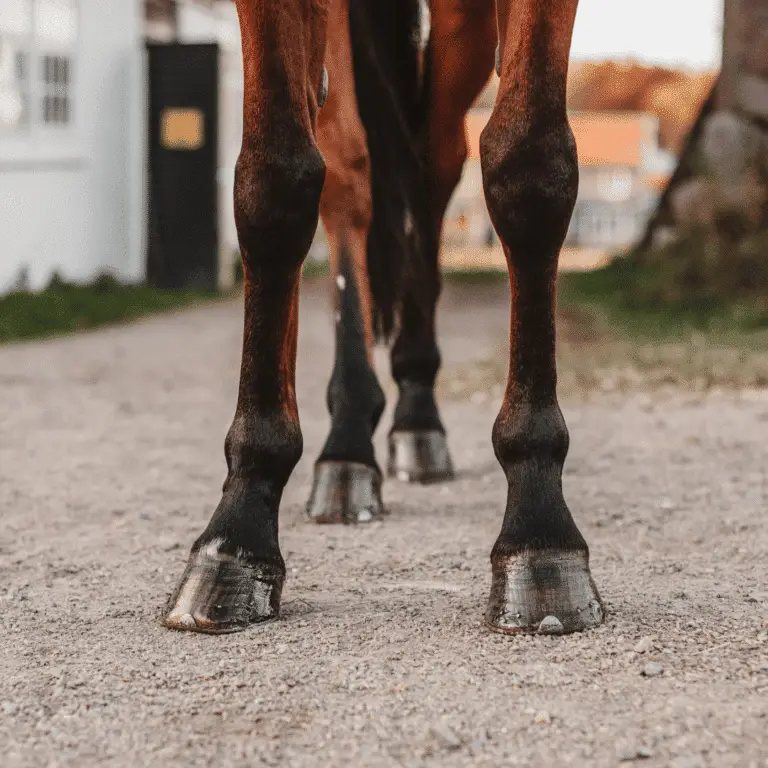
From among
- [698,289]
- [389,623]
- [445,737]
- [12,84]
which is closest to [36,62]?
[12,84]

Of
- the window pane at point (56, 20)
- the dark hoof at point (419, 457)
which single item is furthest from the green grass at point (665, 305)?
the window pane at point (56, 20)

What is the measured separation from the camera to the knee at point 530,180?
2008 mm

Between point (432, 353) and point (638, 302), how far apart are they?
207 inches

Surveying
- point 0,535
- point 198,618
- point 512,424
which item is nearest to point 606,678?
point 512,424

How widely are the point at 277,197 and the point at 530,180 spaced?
0.44 meters

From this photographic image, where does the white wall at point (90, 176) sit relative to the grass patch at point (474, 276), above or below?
above

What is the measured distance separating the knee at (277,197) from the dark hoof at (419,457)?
133 cm

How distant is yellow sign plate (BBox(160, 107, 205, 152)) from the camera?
35.7ft

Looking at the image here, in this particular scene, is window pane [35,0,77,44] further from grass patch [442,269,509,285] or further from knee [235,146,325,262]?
knee [235,146,325,262]

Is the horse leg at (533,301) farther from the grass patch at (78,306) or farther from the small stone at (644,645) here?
the grass patch at (78,306)

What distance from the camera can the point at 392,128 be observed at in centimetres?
321

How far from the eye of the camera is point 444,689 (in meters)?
1.67

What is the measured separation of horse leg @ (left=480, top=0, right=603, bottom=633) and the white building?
7.33m

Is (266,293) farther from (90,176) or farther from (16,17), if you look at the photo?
(90,176)
